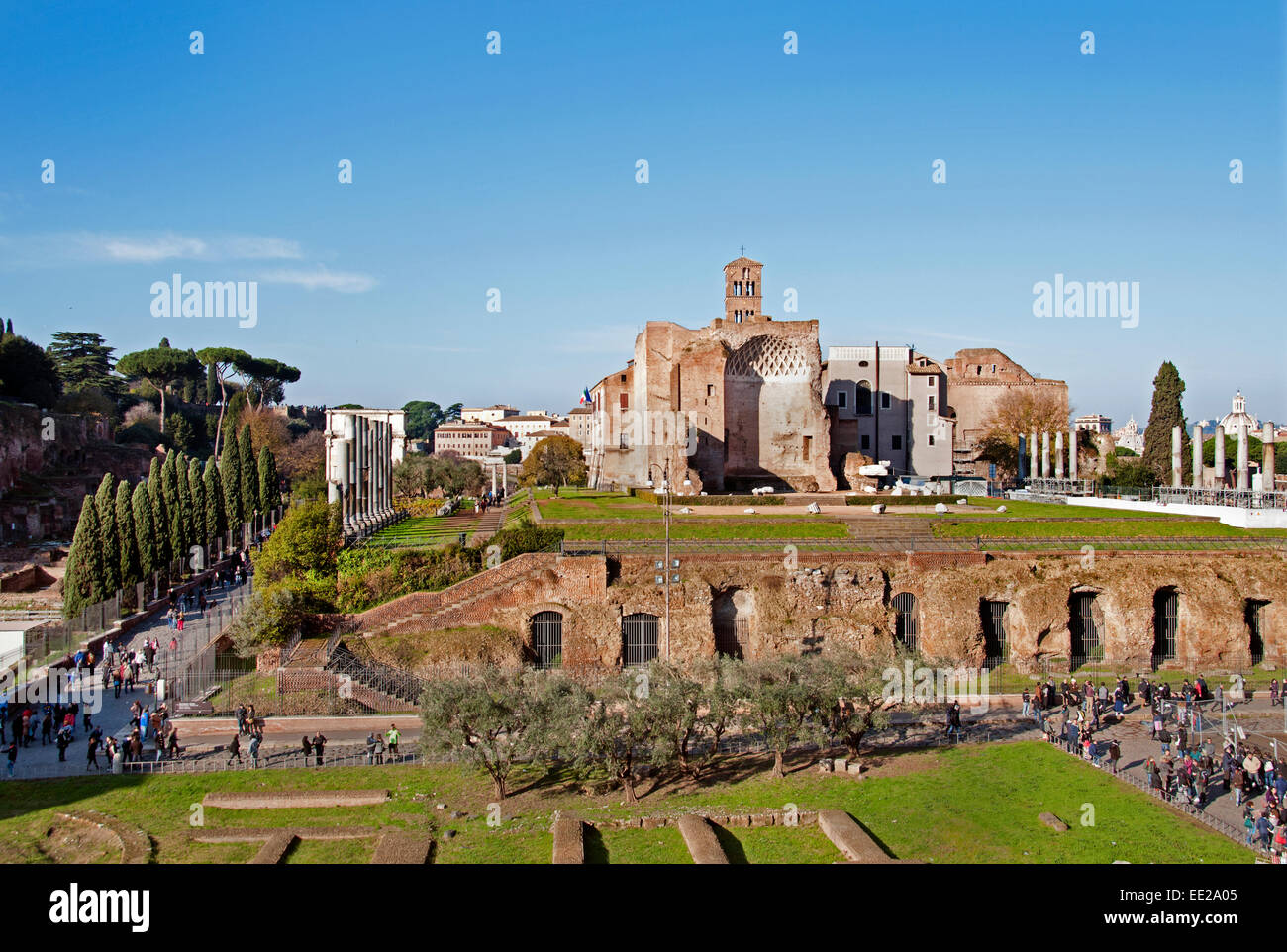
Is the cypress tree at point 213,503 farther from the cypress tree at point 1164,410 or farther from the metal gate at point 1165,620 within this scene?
the cypress tree at point 1164,410

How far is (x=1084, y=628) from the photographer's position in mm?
30094

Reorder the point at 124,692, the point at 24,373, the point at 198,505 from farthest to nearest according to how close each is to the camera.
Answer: the point at 24,373
the point at 198,505
the point at 124,692

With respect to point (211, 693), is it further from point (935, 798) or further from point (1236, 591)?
point (1236, 591)

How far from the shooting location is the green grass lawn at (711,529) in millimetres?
30984

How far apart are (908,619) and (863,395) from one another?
35619mm

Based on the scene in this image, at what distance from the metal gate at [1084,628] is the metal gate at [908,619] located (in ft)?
16.5

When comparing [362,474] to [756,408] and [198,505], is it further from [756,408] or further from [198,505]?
[756,408]

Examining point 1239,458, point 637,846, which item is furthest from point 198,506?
point 1239,458

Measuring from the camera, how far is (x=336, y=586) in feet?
94.4

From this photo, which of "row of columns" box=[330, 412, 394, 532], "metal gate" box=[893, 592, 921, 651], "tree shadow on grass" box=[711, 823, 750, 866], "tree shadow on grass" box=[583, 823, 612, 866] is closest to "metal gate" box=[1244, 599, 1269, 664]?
"metal gate" box=[893, 592, 921, 651]

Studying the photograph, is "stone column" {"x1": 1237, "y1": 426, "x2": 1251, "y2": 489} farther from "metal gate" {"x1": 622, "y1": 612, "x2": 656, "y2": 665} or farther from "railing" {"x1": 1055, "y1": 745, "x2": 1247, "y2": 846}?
"metal gate" {"x1": 622, "y1": 612, "x2": 656, "y2": 665}

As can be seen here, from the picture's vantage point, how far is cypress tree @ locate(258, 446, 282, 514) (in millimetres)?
52812

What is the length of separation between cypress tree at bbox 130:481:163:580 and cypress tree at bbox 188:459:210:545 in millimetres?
5671
